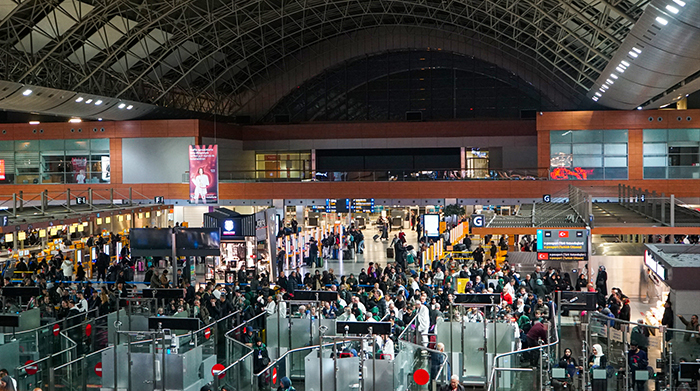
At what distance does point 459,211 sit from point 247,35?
1694cm

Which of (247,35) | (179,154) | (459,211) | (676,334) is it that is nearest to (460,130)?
(459,211)

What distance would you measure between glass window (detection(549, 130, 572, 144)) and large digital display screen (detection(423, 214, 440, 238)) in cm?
1352

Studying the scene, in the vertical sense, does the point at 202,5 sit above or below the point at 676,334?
above

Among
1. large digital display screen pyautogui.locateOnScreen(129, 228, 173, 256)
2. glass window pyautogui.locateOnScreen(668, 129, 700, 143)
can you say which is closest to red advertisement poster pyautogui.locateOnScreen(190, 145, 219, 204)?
large digital display screen pyautogui.locateOnScreen(129, 228, 173, 256)

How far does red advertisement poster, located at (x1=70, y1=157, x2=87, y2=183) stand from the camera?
143 feet

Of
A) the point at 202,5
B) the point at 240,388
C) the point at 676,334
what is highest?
the point at 202,5

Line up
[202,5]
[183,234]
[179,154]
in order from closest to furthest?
[183,234] → [202,5] → [179,154]

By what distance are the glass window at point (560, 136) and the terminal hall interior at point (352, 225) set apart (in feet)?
0.39

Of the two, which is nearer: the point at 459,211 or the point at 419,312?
the point at 419,312

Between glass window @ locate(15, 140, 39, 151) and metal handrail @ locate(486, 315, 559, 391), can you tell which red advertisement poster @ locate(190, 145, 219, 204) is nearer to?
glass window @ locate(15, 140, 39, 151)

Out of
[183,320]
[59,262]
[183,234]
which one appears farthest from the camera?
[59,262]

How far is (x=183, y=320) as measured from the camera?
567 inches

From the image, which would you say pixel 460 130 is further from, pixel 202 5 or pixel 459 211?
pixel 202 5

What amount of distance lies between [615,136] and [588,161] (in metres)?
1.98
